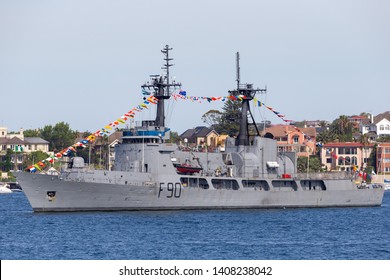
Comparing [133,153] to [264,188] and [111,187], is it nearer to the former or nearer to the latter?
[111,187]

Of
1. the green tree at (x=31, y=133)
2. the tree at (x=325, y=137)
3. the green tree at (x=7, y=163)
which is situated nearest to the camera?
the green tree at (x=7, y=163)

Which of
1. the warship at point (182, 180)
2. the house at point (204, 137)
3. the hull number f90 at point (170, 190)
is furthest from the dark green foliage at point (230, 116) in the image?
the hull number f90 at point (170, 190)

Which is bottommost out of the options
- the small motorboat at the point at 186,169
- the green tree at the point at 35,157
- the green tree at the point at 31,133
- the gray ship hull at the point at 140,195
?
the gray ship hull at the point at 140,195

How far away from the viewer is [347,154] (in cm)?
15375

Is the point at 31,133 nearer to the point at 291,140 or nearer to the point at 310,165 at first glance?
the point at 291,140

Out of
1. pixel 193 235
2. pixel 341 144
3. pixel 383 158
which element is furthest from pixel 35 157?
pixel 193 235

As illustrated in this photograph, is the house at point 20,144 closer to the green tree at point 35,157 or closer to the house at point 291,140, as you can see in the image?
the green tree at point 35,157

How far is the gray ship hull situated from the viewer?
70250 mm

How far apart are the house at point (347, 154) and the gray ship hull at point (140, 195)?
231 feet

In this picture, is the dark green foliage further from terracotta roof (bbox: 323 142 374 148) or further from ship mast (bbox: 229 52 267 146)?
ship mast (bbox: 229 52 267 146)

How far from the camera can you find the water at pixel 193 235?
160 feet

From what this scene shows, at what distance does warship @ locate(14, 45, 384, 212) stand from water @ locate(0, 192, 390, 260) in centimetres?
149

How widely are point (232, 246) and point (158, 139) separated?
24.6 meters
